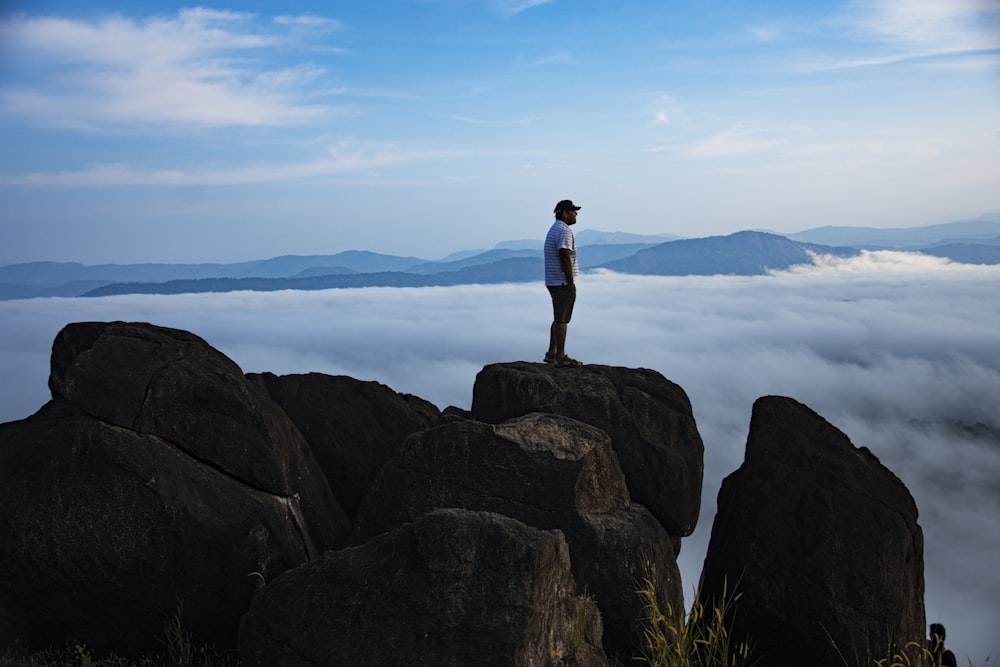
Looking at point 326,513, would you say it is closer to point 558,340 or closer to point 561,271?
point 558,340

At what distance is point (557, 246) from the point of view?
15734 millimetres

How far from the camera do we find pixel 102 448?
424 inches

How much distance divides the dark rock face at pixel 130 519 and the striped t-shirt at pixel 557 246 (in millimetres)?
6622

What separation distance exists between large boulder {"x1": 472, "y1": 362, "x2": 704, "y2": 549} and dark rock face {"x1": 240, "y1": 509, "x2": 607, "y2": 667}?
16.2 feet

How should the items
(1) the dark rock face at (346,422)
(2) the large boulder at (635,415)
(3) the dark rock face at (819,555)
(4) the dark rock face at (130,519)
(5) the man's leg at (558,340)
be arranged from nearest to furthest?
(4) the dark rock face at (130,519), (3) the dark rock face at (819,555), (2) the large boulder at (635,415), (1) the dark rock face at (346,422), (5) the man's leg at (558,340)

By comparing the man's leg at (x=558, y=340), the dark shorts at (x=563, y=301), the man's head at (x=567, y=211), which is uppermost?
the man's head at (x=567, y=211)

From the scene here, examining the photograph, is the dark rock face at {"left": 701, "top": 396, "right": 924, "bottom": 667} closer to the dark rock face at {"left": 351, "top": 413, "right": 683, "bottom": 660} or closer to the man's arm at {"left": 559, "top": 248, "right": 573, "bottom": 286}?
the dark rock face at {"left": 351, "top": 413, "right": 683, "bottom": 660}

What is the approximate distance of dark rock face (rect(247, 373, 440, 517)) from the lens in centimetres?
1398

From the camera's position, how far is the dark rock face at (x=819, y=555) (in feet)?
36.3

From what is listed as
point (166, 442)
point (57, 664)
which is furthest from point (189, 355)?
point (57, 664)

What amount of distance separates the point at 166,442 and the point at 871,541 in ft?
31.2

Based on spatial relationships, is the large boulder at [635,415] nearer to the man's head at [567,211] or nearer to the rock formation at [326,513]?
the rock formation at [326,513]

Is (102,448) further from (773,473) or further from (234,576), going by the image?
(773,473)

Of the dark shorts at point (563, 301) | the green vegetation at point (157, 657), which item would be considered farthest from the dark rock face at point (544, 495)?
the dark shorts at point (563, 301)
